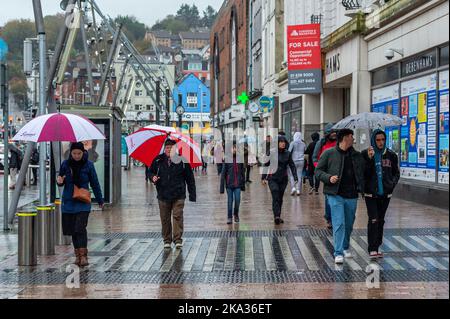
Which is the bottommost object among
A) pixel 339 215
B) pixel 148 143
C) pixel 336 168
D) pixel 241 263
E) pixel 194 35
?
pixel 241 263

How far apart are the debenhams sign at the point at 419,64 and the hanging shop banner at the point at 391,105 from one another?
0.73m

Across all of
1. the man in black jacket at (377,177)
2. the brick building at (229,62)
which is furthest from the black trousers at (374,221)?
the brick building at (229,62)

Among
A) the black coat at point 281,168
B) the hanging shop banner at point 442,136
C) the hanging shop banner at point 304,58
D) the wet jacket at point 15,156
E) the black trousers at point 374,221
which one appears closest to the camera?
the black trousers at point 374,221

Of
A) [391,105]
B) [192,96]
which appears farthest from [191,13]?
[391,105]

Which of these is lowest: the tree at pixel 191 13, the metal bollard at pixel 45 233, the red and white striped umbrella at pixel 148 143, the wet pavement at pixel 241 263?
the wet pavement at pixel 241 263

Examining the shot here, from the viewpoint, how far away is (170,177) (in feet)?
39.7

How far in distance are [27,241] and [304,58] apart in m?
20.5

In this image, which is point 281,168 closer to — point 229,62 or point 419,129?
point 419,129

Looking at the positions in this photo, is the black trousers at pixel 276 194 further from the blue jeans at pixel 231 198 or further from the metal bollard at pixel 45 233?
the metal bollard at pixel 45 233

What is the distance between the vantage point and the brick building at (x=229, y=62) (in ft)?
207

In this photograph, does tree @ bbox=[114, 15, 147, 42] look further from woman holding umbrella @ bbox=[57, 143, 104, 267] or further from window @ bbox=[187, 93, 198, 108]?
woman holding umbrella @ bbox=[57, 143, 104, 267]

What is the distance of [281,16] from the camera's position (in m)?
42.7
